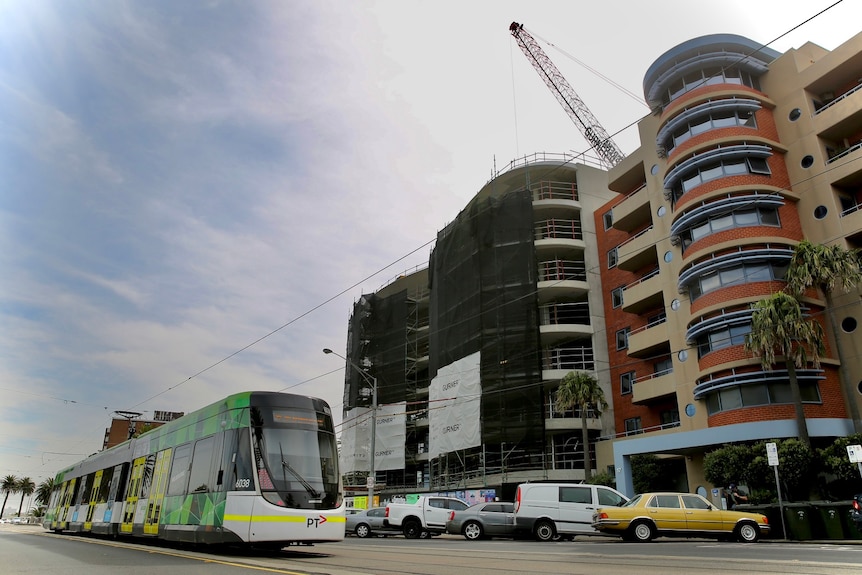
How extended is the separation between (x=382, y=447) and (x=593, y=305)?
21.0 metres

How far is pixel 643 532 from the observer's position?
697 inches

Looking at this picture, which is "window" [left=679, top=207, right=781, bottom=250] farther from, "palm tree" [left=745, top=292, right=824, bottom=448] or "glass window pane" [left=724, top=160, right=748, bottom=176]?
"palm tree" [left=745, top=292, right=824, bottom=448]

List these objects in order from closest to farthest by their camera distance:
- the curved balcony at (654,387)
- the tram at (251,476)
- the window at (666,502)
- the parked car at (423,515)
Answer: the tram at (251,476), the window at (666,502), the parked car at (423,515), the curved balcony at (654,387)

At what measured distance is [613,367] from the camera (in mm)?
39781

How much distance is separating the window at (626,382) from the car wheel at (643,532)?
69.3 ft

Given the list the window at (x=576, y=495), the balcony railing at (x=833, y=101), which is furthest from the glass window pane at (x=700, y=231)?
the window at (x=576, y=495)

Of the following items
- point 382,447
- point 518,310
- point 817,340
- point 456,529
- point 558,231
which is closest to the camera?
point 456,529

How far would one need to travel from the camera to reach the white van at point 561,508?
19.9 m

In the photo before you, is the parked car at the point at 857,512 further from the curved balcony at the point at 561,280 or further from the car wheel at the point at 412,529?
the curved balcony at the point at 561,280

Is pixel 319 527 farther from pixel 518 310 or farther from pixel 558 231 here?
pixel 558 231

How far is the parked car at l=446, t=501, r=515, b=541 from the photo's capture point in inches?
821

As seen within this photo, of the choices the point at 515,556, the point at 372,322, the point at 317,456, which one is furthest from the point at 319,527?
the point at 372,322

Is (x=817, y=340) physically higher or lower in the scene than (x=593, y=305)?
lower

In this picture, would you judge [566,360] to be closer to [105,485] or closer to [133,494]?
[105,485]
